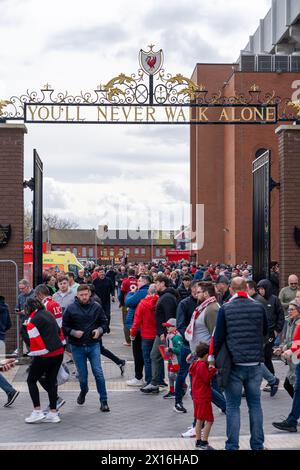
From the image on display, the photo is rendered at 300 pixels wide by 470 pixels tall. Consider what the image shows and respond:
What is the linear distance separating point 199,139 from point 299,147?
1708 inches

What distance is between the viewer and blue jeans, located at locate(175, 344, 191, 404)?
9750 millimetres

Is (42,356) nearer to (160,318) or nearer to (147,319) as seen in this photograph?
(160,318)

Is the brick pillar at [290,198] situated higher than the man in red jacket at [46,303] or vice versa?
the brick pillar at [290,198]

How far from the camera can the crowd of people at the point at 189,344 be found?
7410 millimetres

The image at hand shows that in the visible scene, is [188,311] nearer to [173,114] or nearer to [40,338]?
[40,338]

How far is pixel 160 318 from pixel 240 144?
1578 inches

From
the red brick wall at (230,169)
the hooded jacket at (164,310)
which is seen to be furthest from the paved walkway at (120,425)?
the red brick wall at (230,169)

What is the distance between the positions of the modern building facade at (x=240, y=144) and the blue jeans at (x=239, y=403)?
1410 inches

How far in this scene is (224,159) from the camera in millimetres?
56469

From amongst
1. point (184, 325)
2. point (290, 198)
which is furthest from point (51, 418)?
point (290, 198)

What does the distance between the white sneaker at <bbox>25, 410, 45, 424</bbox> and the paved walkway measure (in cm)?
10

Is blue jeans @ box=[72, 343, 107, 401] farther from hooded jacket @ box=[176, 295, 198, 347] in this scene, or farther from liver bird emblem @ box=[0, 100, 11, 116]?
liver bird emblem @ box=[0, 100, 11, 116]

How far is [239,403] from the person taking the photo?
291 inches

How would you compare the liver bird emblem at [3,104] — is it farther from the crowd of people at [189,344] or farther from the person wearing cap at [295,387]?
the person wearing cap at [295,387]
